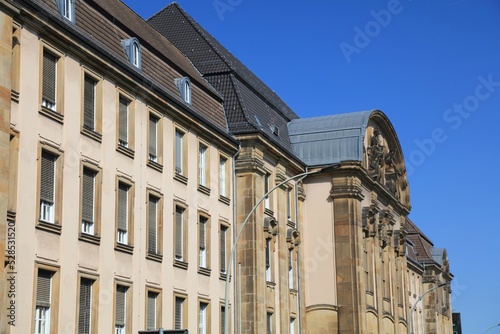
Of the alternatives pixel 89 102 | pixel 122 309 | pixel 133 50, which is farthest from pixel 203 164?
pixel 89 102

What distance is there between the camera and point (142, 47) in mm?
32594

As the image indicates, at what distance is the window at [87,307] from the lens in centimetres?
2628

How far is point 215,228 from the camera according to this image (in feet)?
119

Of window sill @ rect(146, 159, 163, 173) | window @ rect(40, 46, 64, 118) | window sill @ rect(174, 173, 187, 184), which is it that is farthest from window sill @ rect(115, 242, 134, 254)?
window @ rect(40, 46, 64, 118)

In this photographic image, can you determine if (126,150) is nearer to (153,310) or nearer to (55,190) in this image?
(55,190)

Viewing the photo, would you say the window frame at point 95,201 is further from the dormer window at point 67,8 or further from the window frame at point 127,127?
the dormer window at point 67,8

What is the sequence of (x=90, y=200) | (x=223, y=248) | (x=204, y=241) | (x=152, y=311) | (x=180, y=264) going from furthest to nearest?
1. (x=223, y=248)
2. (x=204, y=241)
3. (x=180, y=264)
4. (x=152, y=311)
5. (x=90, y=200)

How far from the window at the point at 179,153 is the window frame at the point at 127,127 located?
3.55 meters

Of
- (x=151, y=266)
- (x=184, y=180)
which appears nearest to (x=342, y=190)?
(x=184, y=180)

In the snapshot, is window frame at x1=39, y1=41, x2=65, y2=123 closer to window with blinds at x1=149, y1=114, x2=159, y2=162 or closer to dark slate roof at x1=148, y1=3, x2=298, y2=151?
window with blinds at x1=149, y1=114, x2=159, y2=162

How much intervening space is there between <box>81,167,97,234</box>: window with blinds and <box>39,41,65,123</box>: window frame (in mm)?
2080

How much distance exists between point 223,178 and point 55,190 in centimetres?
1314

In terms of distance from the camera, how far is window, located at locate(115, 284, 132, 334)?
93.1 feet

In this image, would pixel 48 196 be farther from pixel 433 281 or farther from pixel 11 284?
pixel 433 281
